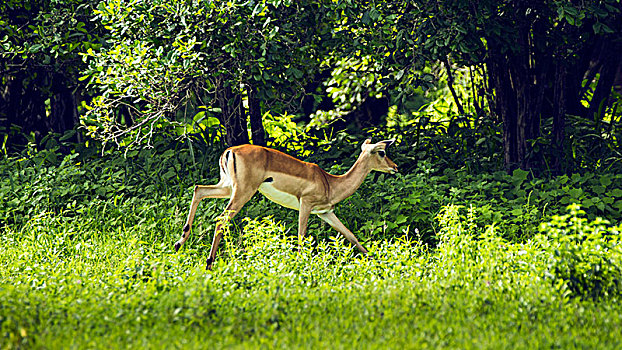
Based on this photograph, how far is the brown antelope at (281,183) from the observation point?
673 centimetres

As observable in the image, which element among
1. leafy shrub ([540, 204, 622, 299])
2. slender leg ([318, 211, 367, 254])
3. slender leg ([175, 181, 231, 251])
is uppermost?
slender leg ([175, 181, 231, 251])

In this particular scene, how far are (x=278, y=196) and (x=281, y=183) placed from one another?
0.56ft

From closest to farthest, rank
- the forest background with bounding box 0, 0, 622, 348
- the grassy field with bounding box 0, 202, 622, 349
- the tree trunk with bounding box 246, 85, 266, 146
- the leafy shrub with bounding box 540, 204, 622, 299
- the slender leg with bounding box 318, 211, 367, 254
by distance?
the grassy field with bounding box 0, 202, 622, 349 → the forest background with bounding box 0, 0, 622, 348 → the leafy shrub with bounding box 540, 204, 622, 299 → the slender leg with bounding box 318, 211, 367, 254 → the tree trunk with bounding box 246, 85, 266, 146

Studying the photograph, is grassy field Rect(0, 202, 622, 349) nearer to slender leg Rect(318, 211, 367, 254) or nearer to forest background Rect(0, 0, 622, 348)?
forest background Rect(0, 0, 622, 348)

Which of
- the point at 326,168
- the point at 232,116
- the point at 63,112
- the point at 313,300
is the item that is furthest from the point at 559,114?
the point at 63,112

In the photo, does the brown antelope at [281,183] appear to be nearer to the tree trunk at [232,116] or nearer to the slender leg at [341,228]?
the slender leg at [341,228]

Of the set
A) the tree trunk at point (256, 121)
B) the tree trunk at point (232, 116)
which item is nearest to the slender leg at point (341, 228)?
the tree trunk at point (232, 116)

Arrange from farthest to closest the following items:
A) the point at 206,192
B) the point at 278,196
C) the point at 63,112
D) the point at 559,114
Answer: the point at 63,112, the point at 559,114, the point at 278,196, the point at 206,192

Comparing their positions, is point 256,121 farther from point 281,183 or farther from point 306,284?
point 306,284

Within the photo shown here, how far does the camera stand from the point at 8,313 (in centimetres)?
480

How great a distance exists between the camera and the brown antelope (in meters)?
6.73

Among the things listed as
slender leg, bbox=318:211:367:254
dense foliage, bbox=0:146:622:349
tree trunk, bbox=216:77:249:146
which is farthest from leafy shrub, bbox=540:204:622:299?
tree trunk, bbox=216:77:249:146

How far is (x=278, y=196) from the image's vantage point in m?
7.04

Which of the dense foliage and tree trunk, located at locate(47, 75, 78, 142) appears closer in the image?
the dense foliage
